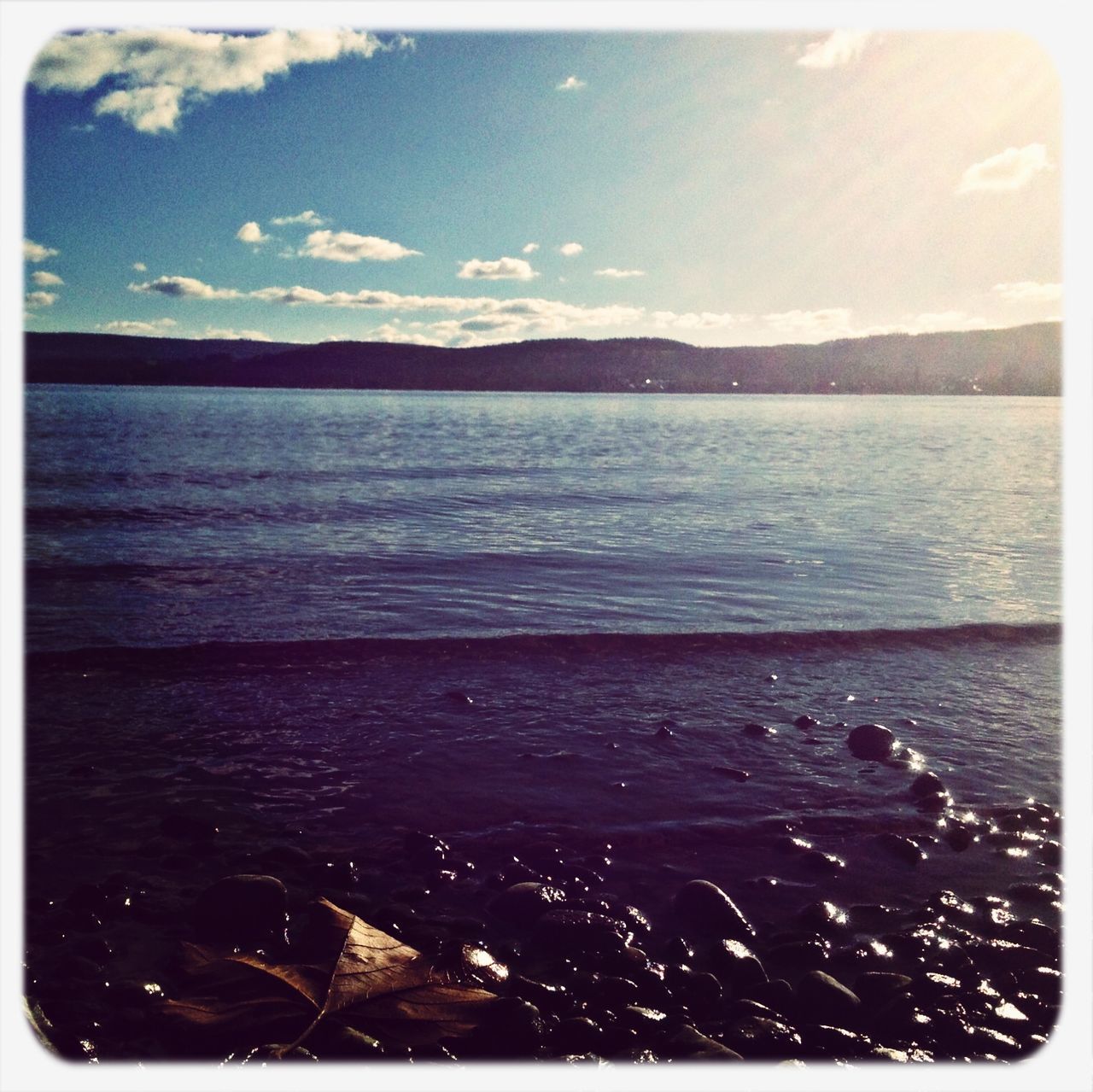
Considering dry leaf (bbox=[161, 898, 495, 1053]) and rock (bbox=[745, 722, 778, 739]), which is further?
rock (bbox=[745, 722, 778, 739])

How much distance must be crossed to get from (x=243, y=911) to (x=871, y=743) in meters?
4.84

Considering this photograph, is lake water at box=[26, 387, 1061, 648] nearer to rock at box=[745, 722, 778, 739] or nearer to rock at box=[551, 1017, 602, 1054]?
rock at box=[745, 722, 778, 739]

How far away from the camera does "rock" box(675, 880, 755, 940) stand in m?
4.40

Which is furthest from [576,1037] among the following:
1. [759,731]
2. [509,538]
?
[509,538]

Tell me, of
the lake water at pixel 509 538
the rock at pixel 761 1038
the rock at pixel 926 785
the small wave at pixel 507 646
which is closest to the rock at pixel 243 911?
the rock at pixel 761 1038

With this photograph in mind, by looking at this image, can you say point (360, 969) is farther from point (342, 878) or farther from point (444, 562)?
point (444, 562)

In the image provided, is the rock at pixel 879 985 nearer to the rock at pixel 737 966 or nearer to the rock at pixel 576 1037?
the rock at pixel 737 966

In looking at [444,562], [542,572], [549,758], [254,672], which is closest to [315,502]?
[444,562]

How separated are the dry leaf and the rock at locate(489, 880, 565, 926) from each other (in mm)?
576

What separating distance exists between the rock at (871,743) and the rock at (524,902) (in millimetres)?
3256

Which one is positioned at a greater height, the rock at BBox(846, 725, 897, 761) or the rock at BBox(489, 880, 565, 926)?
the rock at BBox(846, 725, 897, 761)

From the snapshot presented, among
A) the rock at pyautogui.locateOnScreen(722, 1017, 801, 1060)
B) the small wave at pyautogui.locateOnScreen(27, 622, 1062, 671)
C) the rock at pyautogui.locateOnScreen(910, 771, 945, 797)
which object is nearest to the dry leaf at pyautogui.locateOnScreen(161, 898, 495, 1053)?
the rock at pyautogui.locateOnScreen(722, 1017, 801, 1060)

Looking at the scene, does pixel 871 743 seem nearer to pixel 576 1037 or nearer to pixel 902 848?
pixel 902 848

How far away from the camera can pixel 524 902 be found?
14.8ft
